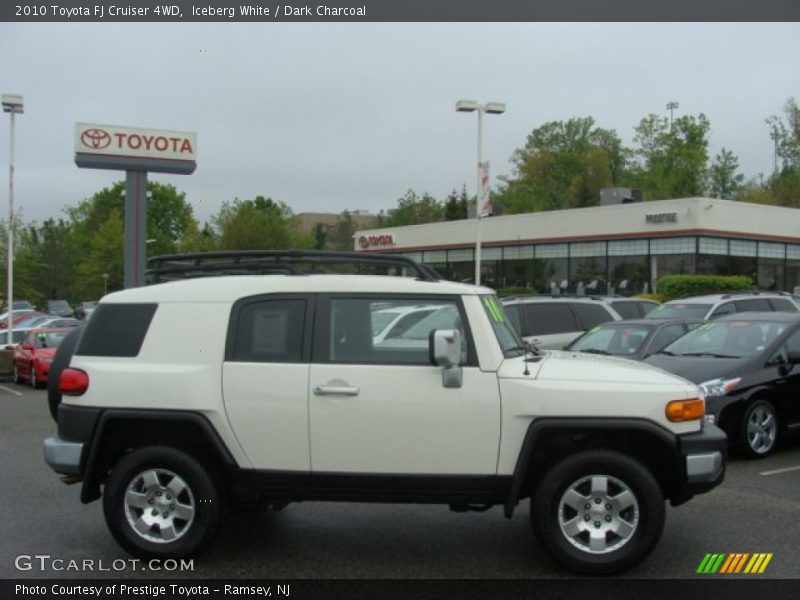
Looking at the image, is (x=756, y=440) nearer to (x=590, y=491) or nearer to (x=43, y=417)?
(x=590, y=491)

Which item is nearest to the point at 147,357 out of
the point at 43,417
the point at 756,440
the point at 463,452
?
the point at 463,452

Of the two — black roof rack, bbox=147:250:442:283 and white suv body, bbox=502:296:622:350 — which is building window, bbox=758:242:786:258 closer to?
white suv body, bbox=502:296:622:350

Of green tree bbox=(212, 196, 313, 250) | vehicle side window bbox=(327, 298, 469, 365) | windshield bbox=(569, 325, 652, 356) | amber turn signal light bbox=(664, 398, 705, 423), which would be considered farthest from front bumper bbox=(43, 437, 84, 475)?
green tree bbox=(212, 196, 313, 250)

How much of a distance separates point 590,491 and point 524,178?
81594 millimetres

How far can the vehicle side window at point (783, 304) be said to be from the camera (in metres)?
16.8

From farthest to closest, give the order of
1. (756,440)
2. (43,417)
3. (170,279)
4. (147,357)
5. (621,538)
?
(43,417)
(756,440)
(170,279)
(147,357)
(621,538)

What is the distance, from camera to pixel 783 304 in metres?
17.1

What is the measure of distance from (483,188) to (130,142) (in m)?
12.1

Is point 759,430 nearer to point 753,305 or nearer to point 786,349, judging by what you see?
point 786,349

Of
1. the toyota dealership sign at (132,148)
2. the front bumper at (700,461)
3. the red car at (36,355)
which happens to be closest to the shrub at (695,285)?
the toyota dealership sign at (132,148)

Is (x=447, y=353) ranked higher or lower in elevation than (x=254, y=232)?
lower

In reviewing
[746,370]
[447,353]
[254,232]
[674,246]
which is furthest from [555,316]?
[254,232]

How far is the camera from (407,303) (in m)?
5.43

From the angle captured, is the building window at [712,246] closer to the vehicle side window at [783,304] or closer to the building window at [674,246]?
the building window at [674,246]
